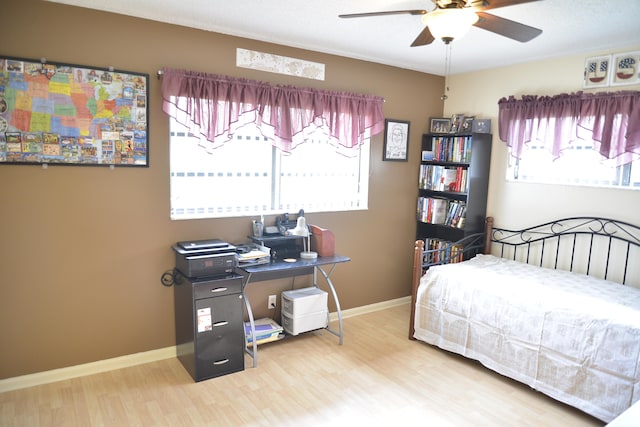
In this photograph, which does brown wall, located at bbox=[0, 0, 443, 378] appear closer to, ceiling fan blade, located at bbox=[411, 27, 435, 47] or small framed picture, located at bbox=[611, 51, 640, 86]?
ceiling fan blade, located at bbox=[411, 27, 435, 47]

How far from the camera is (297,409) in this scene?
2.75m

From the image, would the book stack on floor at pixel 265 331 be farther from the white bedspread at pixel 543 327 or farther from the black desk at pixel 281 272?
the white bedspread at pixel 543 327

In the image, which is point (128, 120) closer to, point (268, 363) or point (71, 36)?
point (71, 36)

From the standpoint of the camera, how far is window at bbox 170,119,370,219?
3.37 m

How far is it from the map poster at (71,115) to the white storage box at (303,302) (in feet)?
5.23

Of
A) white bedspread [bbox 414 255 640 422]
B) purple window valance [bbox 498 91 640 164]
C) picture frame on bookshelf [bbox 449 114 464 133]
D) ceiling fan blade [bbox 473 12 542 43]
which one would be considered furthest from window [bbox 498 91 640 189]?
ceiling fan blade [bbox 473 12 542 43]

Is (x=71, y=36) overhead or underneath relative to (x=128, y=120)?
overhead

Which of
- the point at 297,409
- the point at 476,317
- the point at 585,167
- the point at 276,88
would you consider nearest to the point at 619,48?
the point at 585,167

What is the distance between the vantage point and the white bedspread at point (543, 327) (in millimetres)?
2605

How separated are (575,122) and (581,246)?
1.05 metres

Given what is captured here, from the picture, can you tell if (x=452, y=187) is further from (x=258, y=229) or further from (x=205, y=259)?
(x=205, y=259)

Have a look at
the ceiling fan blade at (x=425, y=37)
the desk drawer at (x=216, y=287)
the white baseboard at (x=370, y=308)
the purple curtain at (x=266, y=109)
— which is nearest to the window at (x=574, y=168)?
the purple curtain at (x=266, y=109)

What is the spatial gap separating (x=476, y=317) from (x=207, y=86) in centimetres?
270

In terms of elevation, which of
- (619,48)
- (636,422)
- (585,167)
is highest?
(619,48)
